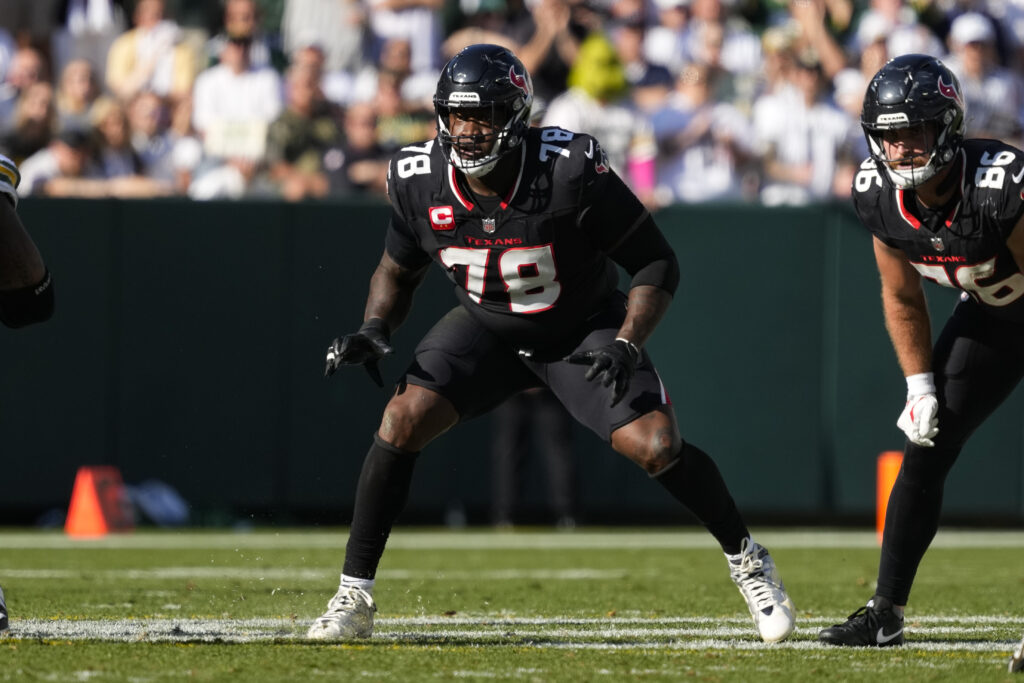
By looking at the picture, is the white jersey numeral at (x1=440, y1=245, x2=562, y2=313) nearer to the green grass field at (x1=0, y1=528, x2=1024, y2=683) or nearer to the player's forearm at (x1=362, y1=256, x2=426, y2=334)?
the player's forearm at (x1=362, y1=256, x2=426, y2=334)

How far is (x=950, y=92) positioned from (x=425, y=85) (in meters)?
7.30

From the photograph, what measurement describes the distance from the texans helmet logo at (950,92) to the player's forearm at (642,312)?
40.4 inches

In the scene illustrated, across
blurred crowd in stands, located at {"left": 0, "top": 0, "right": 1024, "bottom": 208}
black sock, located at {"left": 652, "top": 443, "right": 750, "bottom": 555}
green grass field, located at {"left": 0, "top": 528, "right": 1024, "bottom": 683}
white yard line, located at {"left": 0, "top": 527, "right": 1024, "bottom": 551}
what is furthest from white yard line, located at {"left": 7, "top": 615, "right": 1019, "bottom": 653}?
blurred crowd in stands, located at {"left": 0, "top": 0, "right": 1024, "bottom": 208}

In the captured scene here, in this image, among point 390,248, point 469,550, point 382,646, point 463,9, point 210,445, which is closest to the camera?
point 382,646

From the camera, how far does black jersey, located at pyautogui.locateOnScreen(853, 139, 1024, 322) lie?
190 inches

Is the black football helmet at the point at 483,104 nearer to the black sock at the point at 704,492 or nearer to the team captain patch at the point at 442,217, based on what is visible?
the team captain patch at the point at 442,217

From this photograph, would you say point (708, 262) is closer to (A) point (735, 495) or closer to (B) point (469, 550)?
(A) point (735, 495)

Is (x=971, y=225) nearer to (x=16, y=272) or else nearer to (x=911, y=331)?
(x=911, y=331)

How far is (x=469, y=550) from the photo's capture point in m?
9.22

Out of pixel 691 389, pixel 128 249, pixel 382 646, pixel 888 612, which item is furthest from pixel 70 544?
pixel 888 612

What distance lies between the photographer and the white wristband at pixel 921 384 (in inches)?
198

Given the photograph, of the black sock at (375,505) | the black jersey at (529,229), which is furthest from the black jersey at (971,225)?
the black sock at (375,505)

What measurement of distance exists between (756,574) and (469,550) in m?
4.20

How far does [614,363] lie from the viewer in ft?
16.2
